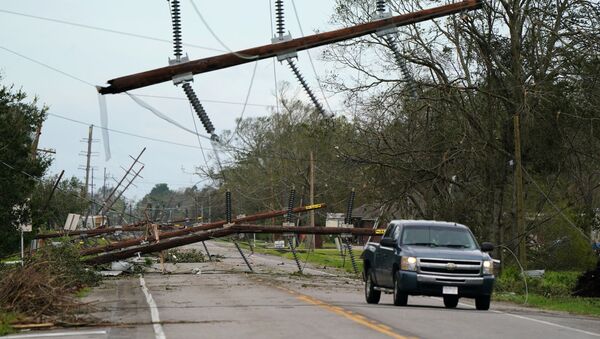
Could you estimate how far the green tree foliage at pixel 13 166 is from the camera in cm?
4288

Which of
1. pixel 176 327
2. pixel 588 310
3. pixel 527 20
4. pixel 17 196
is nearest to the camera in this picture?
pixel 176 327

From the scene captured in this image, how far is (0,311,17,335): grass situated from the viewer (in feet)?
54.0

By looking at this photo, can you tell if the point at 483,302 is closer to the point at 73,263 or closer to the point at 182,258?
the point at 73,263

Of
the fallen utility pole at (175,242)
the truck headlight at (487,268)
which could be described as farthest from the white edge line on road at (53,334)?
the fallen utility pole at (175,242)

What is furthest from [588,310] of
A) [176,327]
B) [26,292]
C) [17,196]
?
[17,196]

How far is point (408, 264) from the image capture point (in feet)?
67.7

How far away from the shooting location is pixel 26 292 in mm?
19062

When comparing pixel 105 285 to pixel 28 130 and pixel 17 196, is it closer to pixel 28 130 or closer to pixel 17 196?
pixel 17 196

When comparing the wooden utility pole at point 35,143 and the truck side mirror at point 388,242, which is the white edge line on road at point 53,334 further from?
the wooden utility pole at point 35,143

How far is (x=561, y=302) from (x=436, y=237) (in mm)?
7094

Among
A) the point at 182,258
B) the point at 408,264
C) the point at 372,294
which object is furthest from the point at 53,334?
the point at 182,258

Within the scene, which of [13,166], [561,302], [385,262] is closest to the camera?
[385,262]

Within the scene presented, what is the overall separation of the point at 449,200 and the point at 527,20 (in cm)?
967

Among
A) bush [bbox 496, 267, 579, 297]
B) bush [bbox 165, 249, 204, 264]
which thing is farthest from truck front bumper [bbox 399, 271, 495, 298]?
bush [bbox 165, 249, 204, 264]
